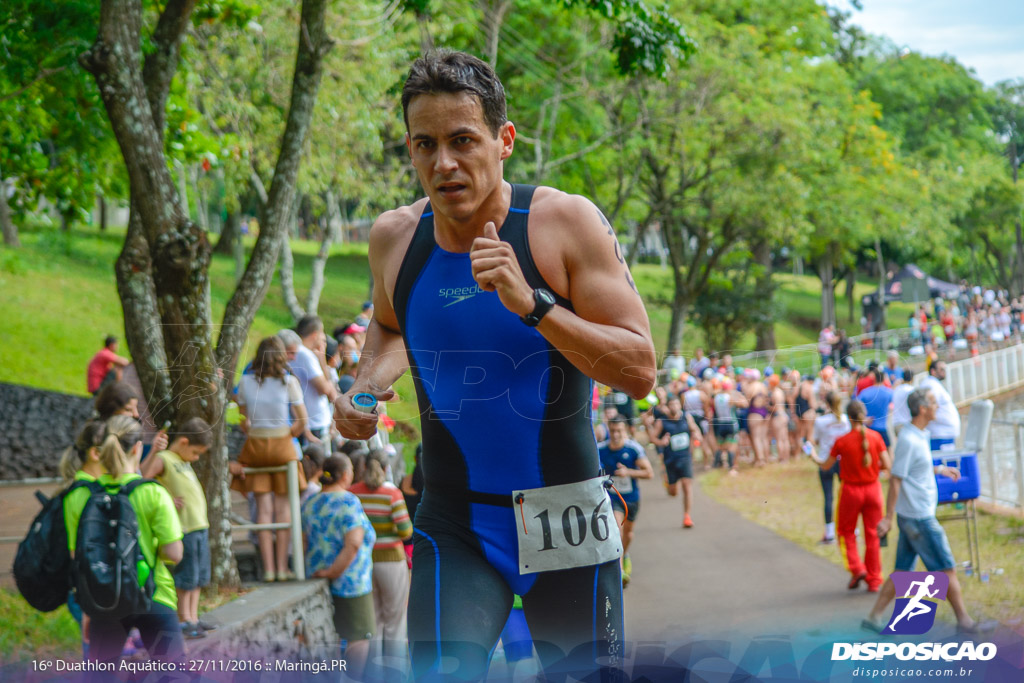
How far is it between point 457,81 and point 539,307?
53cm

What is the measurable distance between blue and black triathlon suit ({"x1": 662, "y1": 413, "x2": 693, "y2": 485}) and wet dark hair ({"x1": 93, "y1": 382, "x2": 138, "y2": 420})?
428 cm

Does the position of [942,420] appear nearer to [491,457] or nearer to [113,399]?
[113,399]

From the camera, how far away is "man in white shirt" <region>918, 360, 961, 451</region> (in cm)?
725

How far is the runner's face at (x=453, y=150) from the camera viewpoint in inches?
85.7

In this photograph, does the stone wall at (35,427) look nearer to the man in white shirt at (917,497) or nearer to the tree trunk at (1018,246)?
the man in white shirt at (917,497)

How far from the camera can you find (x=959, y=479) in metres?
7.80

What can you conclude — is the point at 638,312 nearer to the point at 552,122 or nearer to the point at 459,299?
the point at 459,299

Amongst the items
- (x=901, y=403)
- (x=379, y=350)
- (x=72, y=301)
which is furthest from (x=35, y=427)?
(x=379, y=350)

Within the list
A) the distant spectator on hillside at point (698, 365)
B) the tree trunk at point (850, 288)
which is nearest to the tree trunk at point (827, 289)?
the tree trunk at point (850, 288)

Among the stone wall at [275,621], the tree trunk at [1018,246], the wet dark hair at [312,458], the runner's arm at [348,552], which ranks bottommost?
the stone wall at [275,621]

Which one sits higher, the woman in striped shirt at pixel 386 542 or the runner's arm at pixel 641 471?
the runner's arm at pixel 641 471

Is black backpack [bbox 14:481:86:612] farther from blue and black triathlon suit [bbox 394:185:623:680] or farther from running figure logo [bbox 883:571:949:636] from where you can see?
running figure logo [bbox 883:571:949:636]

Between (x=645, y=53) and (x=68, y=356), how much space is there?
16.2 m

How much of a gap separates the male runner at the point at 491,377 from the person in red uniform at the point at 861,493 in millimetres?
6133
